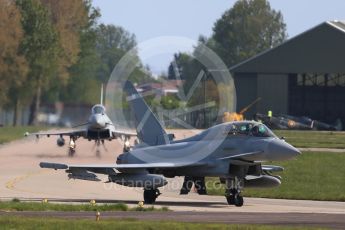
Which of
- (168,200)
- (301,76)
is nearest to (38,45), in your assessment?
(301,76)

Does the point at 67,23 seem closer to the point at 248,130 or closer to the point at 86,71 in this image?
the point at 86,71

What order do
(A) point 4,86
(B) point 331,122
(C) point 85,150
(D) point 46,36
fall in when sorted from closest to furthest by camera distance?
(C) point 85,150 < (A) point 4,86 < (D) point 46,36 < (B) point 331,122

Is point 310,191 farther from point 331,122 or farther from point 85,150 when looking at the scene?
point 331,122

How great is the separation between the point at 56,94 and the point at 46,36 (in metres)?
5.65

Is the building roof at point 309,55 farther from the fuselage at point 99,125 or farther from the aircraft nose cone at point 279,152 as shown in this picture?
the aircraft nose cone at point 279,152

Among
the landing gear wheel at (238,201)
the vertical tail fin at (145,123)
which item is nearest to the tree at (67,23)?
the vertical tail fin at (145,123)

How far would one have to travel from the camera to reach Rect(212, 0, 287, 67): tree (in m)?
155

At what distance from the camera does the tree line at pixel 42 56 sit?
9231 cm

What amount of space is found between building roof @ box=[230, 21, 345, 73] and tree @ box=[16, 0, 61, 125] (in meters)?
17.4

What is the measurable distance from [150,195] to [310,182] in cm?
1042

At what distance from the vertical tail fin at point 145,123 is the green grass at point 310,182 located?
13.5ft

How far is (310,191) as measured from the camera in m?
37.7

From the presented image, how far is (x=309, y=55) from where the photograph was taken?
330ft

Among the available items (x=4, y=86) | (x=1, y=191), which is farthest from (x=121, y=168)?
(x=4, y=86)
